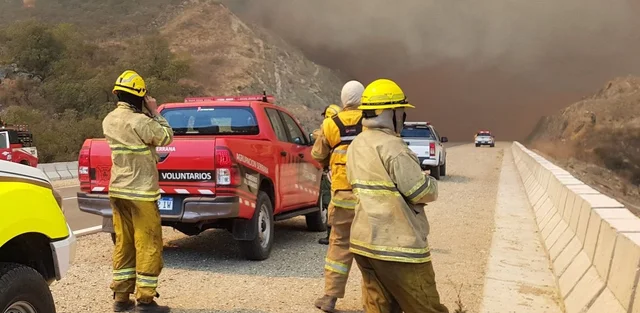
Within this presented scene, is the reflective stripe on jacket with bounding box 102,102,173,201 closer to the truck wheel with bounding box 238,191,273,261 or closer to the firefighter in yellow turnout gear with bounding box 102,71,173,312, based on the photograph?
the firefighter in yellow turnout gear with bounding box 102,71,173,312

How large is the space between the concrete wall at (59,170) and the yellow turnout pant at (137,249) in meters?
16.3

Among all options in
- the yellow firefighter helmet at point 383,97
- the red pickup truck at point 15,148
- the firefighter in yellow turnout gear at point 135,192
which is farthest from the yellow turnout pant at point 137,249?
the red pickup truck at point 15,148

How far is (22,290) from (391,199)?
206 centimetres

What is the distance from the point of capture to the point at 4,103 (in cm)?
3984

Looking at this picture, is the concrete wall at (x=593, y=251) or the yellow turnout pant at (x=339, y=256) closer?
the concrete wall at (x=593, y=251)

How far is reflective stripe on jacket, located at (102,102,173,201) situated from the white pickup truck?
12.7 meters

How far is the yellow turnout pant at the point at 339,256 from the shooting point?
4.96 metres

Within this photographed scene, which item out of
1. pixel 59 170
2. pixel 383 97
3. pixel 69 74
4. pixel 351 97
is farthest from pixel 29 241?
pixel 69 74

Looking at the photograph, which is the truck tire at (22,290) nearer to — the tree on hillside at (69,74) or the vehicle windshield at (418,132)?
the vehicle windshield at (418,132)

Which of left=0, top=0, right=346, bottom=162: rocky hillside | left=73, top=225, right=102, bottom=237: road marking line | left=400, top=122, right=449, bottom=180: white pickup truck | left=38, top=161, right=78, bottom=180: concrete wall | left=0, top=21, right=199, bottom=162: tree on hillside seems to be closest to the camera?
left=73, top=225, right=102, bottom=237: road marking line

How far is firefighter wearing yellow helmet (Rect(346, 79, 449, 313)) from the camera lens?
128 inches

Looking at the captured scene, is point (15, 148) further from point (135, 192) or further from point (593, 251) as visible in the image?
point (593, 251)

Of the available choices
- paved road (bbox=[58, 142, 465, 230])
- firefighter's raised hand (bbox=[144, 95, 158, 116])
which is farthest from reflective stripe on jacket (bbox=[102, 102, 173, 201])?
paved road (bbox=[58, 142, 465, 230])

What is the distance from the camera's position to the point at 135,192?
4.80 meters
